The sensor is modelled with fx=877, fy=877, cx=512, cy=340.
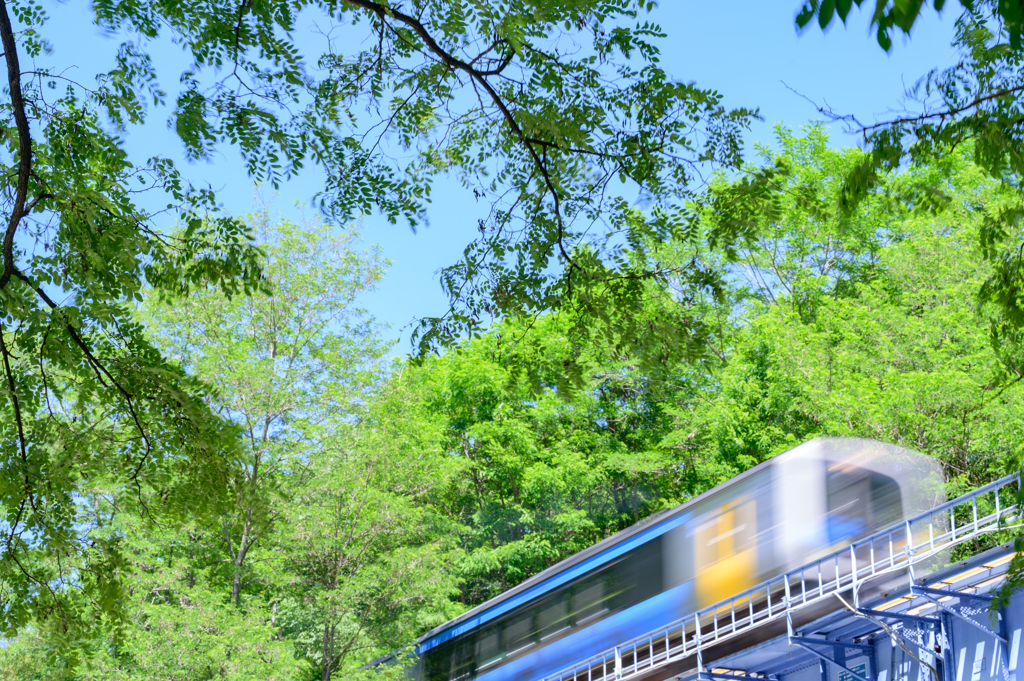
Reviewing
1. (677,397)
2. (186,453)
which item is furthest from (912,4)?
(677,397)

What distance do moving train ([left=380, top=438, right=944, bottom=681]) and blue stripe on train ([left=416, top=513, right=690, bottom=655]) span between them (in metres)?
0.02

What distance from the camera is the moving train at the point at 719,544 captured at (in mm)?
13359

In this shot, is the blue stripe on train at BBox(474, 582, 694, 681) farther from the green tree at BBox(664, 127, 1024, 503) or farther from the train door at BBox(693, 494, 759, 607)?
the green tree at BBox(664, 127, 1024, 503)

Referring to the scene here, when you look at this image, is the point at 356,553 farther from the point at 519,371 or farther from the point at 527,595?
the point at 519,371

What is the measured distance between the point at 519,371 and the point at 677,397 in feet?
61.6

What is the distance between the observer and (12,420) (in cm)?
684

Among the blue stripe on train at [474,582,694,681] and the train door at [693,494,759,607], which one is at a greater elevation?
the train door at [693,494,759,607]

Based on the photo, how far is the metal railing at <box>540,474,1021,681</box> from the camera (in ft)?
38.6

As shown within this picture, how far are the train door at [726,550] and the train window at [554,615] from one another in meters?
3.11

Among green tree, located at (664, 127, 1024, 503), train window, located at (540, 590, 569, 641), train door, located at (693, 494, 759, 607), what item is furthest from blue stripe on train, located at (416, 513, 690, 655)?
green tree, located at (664, 127, 1024, 503)

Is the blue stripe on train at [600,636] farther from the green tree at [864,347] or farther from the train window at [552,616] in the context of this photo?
the green tree at [864,347]

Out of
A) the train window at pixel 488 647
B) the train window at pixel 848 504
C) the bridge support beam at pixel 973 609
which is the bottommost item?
the bridge support beam at pixel 973 609

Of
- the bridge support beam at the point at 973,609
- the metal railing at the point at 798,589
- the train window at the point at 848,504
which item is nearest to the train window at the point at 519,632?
the metal railing at the point at 798,589

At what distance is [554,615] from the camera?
1662 centimetres
